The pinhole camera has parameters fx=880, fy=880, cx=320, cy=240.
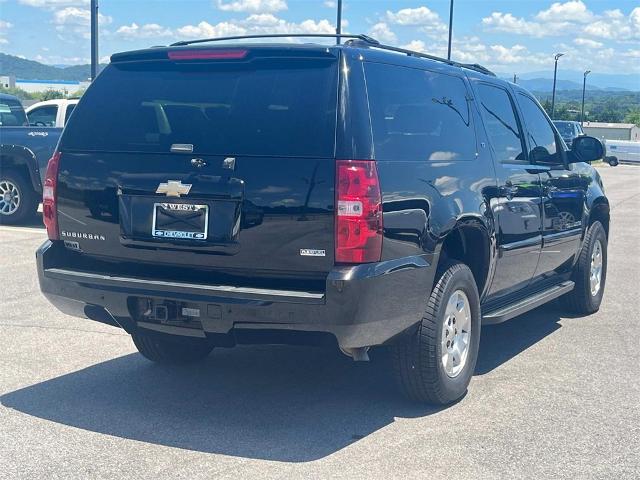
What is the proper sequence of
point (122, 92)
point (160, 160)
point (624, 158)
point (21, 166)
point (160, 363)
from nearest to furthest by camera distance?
1. point (160, 160)
2. point (122, 92)
3. point (160, 363)
4. point (21, 166)
5. point (624, 158)

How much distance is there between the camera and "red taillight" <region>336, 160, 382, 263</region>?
14.1 ft

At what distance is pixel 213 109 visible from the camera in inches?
185

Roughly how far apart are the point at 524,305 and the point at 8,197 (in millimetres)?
9456

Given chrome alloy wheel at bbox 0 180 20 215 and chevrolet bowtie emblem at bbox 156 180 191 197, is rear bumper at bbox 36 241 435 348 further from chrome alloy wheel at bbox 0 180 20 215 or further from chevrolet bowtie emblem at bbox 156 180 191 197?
chrome alloy wheel at bbox 0 180 20 215

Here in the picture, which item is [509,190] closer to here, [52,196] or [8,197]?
[52,196]

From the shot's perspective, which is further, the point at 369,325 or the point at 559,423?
the point at 559,423

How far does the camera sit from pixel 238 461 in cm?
430

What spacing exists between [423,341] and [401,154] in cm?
104

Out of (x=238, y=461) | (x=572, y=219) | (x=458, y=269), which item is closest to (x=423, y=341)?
(x=458, y=269)

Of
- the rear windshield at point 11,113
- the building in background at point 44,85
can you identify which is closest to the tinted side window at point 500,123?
the rear windshield at point 11,113

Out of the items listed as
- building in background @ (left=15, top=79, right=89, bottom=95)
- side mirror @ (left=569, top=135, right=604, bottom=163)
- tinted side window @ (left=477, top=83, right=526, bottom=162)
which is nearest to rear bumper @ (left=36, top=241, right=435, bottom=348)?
tinted side window @ (left=477, top=83, right=526, bottom=162)

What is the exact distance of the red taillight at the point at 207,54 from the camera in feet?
15.6

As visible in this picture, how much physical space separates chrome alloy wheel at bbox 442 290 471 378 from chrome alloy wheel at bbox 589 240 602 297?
9.35 feet

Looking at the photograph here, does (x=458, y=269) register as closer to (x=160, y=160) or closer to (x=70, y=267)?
(x=160, y=160)
